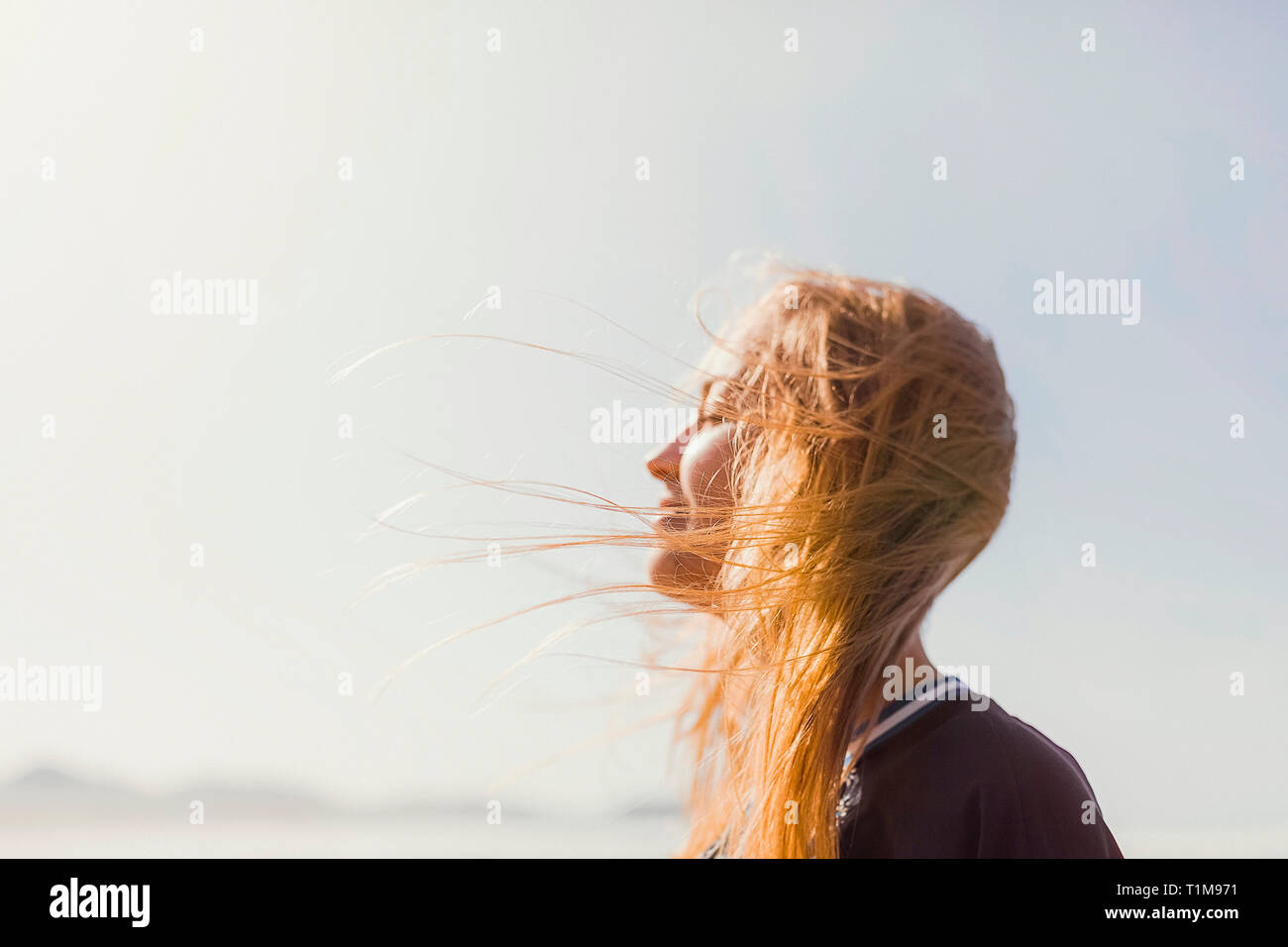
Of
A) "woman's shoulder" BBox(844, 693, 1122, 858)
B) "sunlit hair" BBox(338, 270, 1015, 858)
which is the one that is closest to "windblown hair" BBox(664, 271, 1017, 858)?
"sunlit hair" BBox(338, 270, 1015, 858)

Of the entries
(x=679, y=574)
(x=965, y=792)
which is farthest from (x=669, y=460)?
(x=965, y=792)

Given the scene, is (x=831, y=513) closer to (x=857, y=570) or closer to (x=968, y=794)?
(x=857, y=570)

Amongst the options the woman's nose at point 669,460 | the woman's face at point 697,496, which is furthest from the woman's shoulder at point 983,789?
the woman's nose at point 669,460

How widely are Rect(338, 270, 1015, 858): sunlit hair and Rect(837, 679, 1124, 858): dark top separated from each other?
6 cm

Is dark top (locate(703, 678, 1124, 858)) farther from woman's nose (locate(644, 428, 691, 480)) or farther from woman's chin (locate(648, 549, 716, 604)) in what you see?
woman's nose (locate(644, 428, 691, 480))

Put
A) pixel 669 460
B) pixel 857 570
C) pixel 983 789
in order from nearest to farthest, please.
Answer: pixel 983 789 < pixel 857 570 < pixel 669 460

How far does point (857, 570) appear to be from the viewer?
158 cm

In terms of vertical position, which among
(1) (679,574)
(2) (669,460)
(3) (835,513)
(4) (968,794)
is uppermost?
(2) (669,460)

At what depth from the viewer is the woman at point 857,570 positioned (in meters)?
1.41

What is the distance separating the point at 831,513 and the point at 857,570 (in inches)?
4.3
